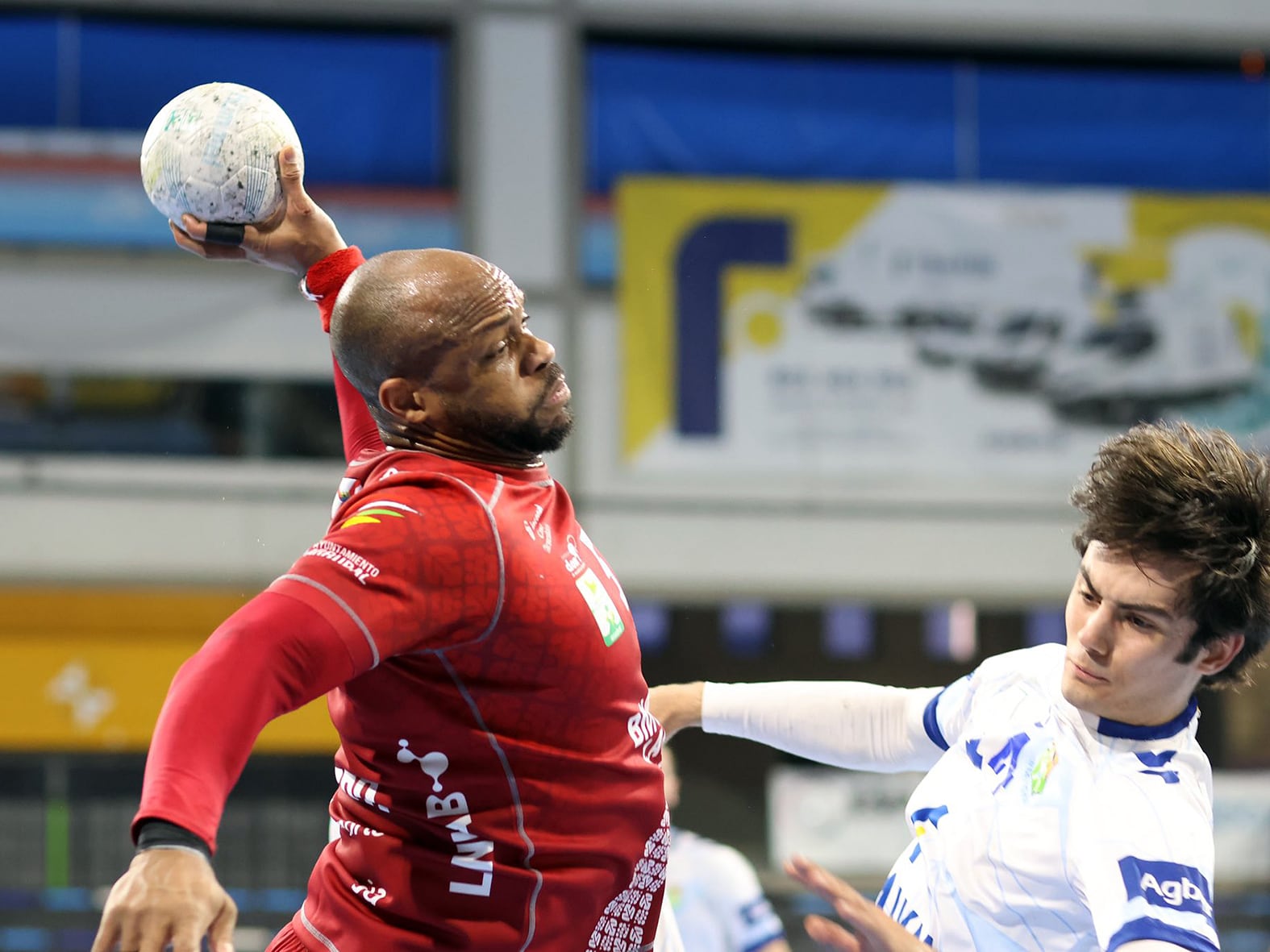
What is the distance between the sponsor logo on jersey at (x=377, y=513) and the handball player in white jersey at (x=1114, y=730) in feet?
3.28

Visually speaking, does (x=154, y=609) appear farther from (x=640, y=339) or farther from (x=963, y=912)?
(x=963, y=912)

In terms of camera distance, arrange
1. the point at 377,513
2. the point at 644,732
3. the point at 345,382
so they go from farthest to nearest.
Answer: the point at 345,382
the point at 644,732
the point at 377,513

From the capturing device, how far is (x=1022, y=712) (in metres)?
3.34

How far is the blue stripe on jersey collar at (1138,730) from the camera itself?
124 inches

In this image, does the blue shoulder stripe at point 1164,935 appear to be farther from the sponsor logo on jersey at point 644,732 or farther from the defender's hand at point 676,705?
the defender's hand at point 676,705

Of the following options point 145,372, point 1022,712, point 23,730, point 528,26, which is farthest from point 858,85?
point 1022,712

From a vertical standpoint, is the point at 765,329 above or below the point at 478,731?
above

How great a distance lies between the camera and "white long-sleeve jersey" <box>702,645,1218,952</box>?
286 centimetres

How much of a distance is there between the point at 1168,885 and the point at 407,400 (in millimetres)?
1672

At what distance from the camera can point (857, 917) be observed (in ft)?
8.93

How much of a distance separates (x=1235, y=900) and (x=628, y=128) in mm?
7626

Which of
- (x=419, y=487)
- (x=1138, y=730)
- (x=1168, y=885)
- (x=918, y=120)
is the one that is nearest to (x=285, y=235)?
(x=419, y=487)

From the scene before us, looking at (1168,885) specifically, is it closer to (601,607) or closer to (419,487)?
(601,607)

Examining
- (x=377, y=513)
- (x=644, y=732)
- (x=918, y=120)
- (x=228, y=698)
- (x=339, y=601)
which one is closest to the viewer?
(x=228, y=698)
